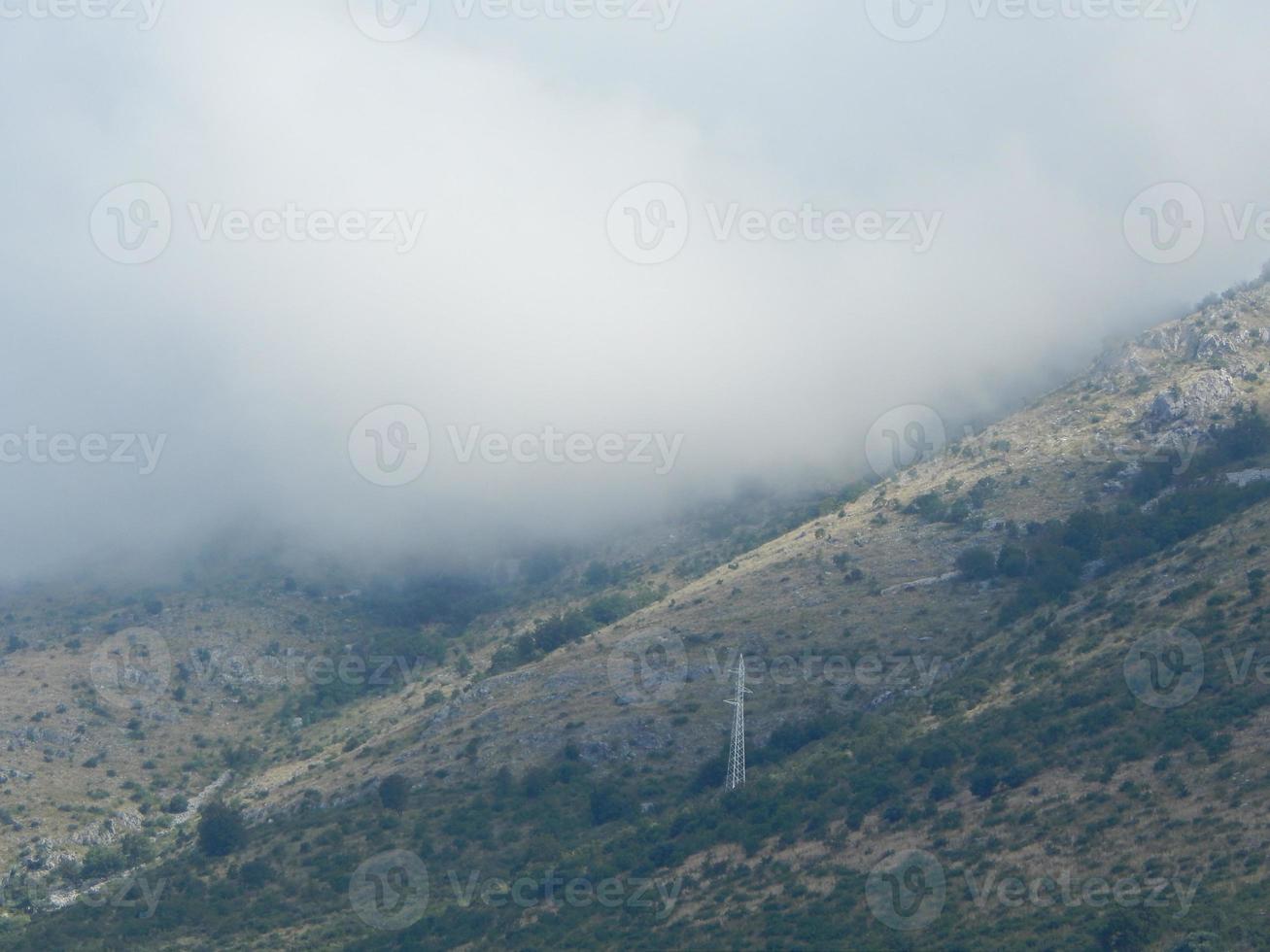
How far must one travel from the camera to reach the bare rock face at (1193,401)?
4321 inches

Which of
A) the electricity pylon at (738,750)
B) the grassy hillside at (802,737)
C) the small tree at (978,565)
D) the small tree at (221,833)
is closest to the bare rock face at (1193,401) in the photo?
the grassy hillside at (802,737)

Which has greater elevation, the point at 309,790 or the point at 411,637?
the point at 411,637

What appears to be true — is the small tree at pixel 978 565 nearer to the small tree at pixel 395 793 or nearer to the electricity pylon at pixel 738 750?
the electricity pylon at pixel 738 750

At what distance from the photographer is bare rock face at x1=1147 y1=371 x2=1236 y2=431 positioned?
110 metres

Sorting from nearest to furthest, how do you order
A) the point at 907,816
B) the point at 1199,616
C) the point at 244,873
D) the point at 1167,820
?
the point at 1167,820 < the point at 907,816 < the point at 1199,616 < the point at 244,873

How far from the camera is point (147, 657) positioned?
122375mm

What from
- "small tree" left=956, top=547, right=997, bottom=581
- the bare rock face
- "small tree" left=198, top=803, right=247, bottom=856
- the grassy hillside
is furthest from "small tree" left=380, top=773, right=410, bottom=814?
→ the bare rock face

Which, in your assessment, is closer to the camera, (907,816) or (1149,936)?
(1149,936)

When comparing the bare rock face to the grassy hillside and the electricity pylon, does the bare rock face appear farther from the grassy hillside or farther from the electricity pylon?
the electricity pylon

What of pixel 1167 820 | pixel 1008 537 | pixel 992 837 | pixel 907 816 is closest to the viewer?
pixel 1167 820

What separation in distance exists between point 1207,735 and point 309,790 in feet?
181

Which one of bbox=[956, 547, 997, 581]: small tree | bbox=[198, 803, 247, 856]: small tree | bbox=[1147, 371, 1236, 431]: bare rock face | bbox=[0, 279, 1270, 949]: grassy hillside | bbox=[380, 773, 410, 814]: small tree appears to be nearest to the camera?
bbox=[0, 279, 1270, 949]: grassy hillside

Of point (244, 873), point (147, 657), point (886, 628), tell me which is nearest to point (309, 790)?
point (244, 873)

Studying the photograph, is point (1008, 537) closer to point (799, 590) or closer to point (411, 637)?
point (799, 590)
